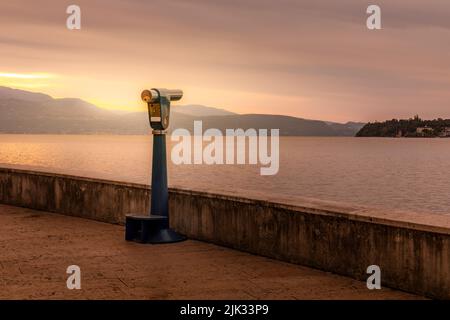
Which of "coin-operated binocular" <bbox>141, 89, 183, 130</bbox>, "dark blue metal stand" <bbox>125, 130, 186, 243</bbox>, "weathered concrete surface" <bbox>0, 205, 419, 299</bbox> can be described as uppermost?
"coin-operated binocular" <bbox>141, 89, 183, 130</bbox>

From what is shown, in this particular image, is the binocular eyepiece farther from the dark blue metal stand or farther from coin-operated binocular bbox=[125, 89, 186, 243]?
the dark blue metal stand

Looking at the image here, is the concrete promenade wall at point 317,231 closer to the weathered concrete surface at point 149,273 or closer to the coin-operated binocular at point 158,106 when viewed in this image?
the weathered concrete surface at point 149,273

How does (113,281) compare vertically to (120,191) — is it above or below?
below

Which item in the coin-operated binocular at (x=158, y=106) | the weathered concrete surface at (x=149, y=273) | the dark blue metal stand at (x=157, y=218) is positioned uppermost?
the coin-operated binocular at (x=158, y=106)

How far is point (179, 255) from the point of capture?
654cm

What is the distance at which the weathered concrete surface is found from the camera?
511 cm

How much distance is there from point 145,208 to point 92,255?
64.1 inches

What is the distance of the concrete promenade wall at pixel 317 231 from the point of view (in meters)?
5.03

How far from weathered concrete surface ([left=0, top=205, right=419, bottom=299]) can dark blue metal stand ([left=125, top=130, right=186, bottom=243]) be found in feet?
0.50

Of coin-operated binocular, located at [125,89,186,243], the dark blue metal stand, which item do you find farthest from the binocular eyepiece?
the dark blue metal stand

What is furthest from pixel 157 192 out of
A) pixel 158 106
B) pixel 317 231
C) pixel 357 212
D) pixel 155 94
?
pixel 357 212

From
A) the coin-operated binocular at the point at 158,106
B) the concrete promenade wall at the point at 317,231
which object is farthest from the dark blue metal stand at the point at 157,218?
the concrete promenade wall at the point at 317,231
